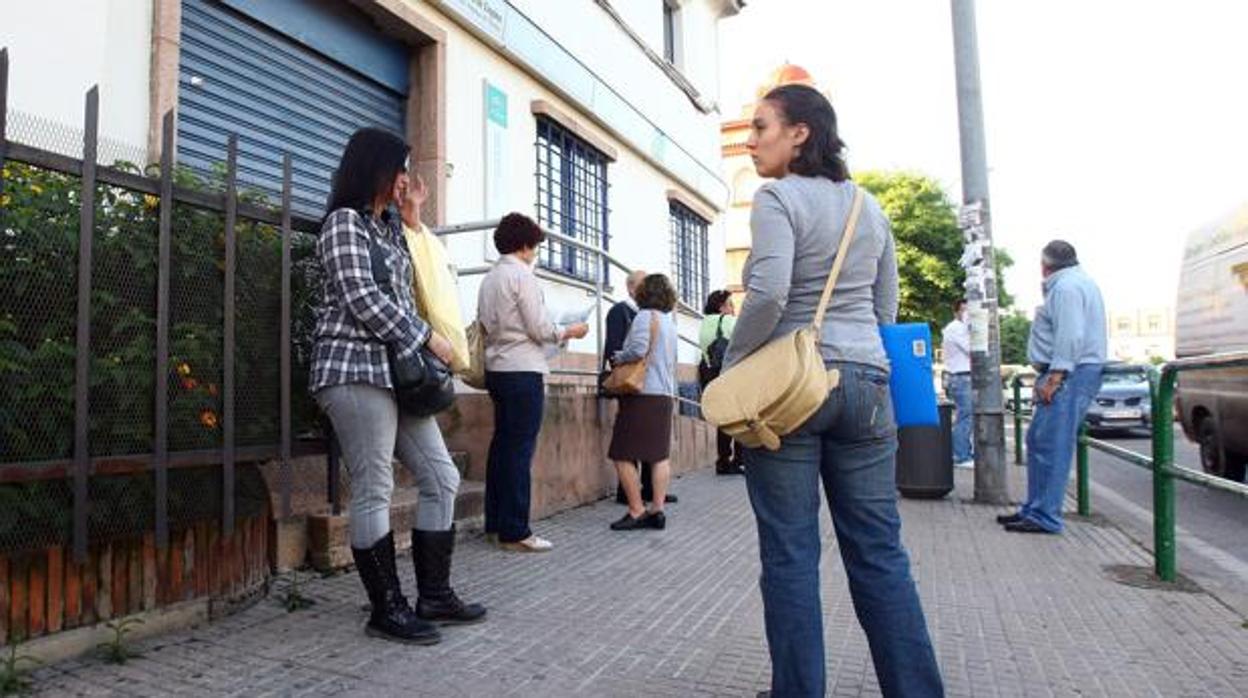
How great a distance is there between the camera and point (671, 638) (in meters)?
3.54

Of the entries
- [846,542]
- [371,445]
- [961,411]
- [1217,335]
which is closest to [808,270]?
[846,542]

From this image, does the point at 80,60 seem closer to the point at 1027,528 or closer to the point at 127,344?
the point at 127,344

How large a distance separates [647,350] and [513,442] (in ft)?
4.51

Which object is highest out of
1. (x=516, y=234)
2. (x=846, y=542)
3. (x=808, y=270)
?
(x=516, y=234)

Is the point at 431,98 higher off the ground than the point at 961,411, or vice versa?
the point at 431,98

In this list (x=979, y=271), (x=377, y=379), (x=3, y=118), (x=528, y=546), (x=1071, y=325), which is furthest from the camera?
(x=979, y=271)

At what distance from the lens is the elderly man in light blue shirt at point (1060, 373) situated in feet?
18.7

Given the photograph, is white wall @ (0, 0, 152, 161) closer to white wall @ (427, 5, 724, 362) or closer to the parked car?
white wall @ (427, 5, 724, 362)

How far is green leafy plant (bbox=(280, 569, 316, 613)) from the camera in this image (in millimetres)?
3787

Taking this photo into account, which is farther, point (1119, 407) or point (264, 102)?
point (1119, 407)

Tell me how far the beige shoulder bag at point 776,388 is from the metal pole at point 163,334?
2.00m

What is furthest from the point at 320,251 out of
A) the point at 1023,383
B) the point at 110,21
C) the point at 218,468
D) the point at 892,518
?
the point at 1023,383

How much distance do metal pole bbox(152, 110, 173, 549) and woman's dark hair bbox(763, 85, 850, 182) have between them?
7.16 ft

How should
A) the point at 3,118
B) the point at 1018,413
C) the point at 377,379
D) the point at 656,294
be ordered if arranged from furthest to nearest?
1. the point at 1018,413
2. the point at 656,294
3. the point at 377,379
4. the point at 3,118
